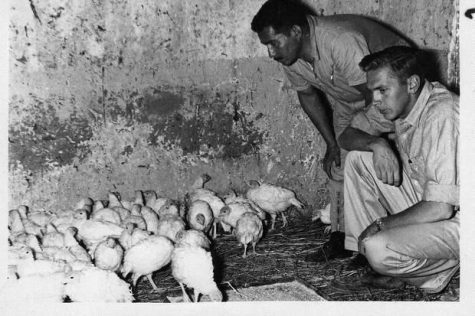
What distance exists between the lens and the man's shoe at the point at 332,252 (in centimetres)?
337

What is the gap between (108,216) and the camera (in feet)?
11.6

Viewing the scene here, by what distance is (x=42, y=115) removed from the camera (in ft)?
12.4

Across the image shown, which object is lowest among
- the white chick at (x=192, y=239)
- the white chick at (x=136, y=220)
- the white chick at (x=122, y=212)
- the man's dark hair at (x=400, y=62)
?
the white chick at (x=192, y=239)

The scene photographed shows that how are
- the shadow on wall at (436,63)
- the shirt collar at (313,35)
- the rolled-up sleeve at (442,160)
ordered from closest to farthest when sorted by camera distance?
the rolled-up sleeve at (442,160)
the shirt collar at (313,35)
the shadow on wall at (436,63)

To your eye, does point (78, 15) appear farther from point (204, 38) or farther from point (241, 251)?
point (241, 251)

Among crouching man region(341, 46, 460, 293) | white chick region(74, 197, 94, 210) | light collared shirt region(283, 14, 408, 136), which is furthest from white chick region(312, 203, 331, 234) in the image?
white chick region(74, 197, 94, 210)

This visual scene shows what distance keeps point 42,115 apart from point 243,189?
1632mm

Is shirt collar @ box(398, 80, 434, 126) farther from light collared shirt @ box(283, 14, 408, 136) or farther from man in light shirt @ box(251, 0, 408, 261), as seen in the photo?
light collared shirt @ box(283, 14, 408, 136)

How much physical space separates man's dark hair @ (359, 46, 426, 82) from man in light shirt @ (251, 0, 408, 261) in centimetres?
46

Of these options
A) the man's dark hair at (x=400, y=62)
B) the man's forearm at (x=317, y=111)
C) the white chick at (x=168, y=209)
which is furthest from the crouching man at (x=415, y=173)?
the white chick at (x=168, y=209)

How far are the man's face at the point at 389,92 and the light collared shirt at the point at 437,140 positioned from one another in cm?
6

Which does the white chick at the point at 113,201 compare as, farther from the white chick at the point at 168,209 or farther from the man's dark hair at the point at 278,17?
the man's dark hair at the point at 278,17

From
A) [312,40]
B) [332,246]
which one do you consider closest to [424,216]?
[332,246]

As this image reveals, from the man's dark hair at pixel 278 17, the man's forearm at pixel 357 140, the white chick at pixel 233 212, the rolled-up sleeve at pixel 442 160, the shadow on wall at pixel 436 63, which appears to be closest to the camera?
the rolled-up sleeve at pixel 442 160
